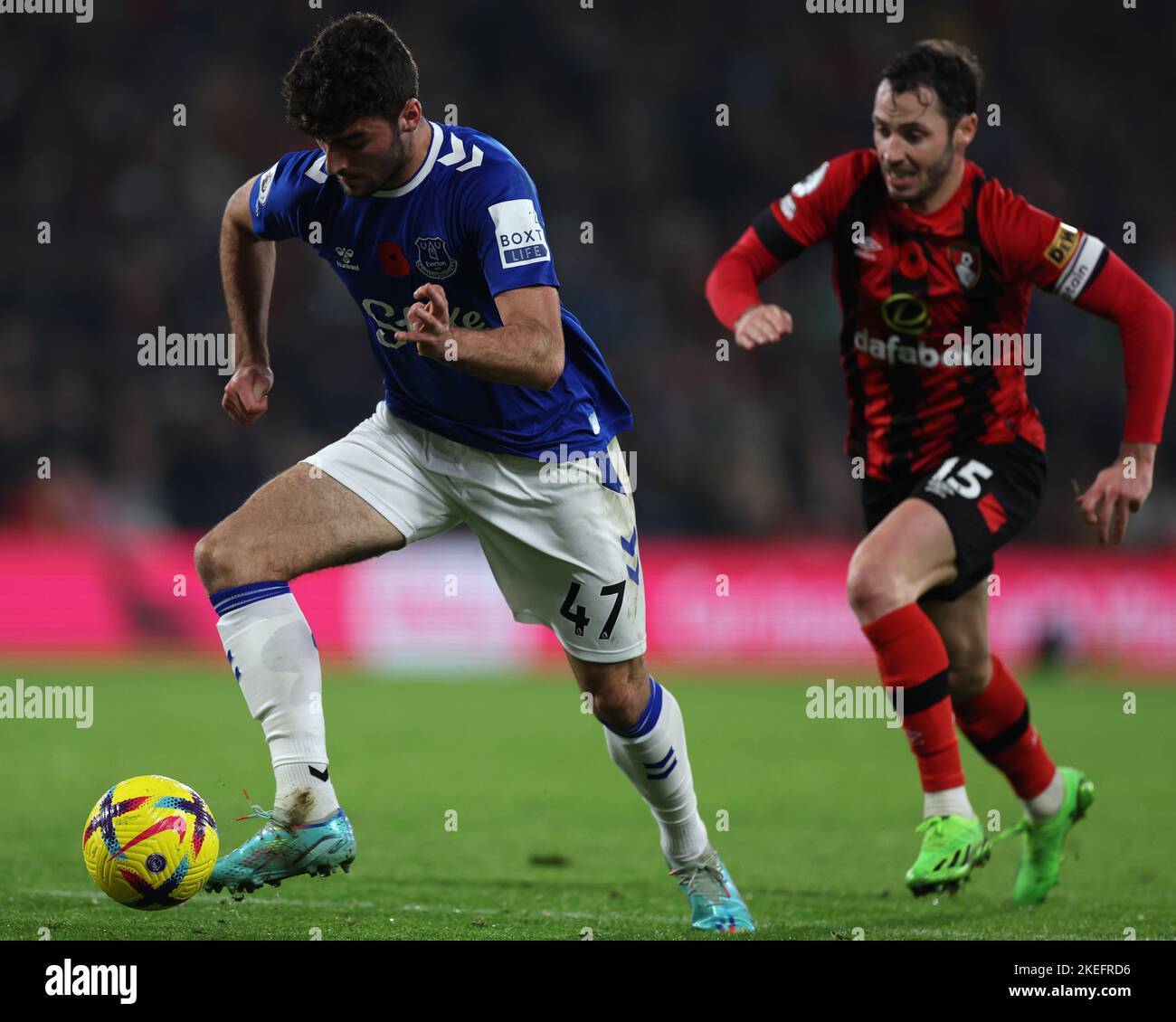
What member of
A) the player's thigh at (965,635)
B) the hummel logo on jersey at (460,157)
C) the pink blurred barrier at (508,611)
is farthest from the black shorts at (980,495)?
the pink blurred barrier at (508,611)

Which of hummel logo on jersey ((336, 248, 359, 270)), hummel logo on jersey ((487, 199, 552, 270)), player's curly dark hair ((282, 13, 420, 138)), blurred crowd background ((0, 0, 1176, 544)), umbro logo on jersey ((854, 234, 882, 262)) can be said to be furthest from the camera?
blurred crowd background ((0, 0, 1176, 544))

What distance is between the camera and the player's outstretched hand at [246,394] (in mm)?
4583

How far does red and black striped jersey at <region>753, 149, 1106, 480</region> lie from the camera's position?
5.22 m

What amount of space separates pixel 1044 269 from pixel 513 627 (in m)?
9.81

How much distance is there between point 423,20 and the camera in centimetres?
1844

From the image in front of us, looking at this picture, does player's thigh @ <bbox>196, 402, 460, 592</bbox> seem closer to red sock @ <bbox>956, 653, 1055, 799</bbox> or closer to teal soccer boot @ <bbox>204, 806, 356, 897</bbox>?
teal soccer boot @ <bbox>204, 806, 356, 897</bbox>

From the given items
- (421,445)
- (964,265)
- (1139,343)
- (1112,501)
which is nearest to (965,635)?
(1112,501)

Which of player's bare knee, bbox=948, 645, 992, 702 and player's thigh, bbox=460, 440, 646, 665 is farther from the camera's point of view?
player's bare knee, bbox=948, 645, 992, 702

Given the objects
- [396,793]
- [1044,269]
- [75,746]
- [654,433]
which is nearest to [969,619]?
[1044,269]

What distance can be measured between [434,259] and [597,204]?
1401 centimetres

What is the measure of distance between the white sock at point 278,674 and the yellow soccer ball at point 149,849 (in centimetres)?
23

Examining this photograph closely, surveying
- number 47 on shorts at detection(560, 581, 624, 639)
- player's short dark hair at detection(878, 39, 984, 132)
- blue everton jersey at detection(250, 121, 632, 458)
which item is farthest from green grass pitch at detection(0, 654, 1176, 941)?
player's short dark hair at detection(878, 39, 984, 132)

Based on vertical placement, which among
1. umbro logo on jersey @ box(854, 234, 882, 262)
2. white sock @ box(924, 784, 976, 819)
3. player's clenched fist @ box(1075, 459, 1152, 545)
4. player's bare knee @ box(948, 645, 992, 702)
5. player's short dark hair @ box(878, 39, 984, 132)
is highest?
player's short dark hair @ box(878, 39, 984, 132)

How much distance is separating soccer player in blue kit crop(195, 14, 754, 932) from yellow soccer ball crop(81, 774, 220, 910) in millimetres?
76
